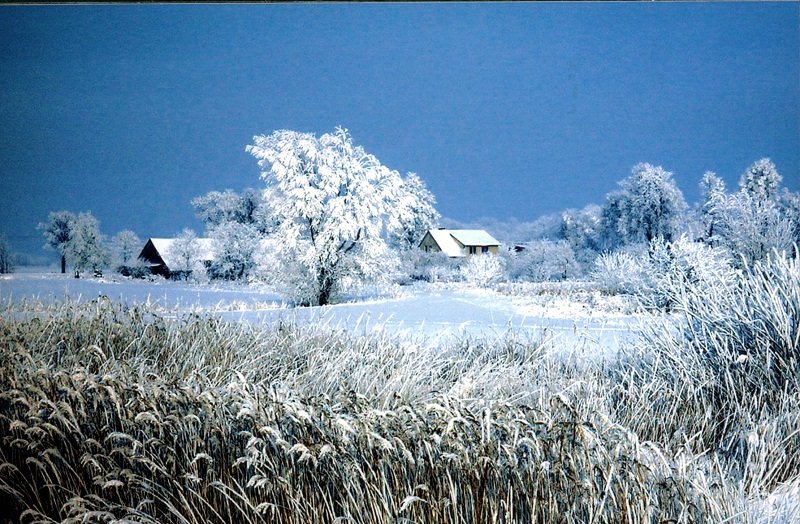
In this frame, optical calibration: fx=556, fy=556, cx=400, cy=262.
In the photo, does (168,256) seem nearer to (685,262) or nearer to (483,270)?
Answer: (483,270)

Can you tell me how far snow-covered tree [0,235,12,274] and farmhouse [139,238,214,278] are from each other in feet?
2.84

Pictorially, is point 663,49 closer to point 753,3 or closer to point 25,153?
point 753,3

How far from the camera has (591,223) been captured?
4582 mm

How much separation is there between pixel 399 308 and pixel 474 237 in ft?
2.77

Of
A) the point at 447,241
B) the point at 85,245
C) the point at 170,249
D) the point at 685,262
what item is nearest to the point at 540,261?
the point at 447,241

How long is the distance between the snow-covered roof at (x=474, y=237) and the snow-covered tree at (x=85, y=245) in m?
2.69

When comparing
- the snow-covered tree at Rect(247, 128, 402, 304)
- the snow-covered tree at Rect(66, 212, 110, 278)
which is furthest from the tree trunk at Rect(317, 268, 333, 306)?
the snow-covered tree at Rect(66, 212, 110, 278)

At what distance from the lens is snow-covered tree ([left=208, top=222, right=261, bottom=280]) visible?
14.5 ft

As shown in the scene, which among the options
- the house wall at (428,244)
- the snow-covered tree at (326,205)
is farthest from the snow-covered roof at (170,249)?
the house wall at (428,244)

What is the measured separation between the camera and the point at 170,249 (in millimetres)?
4312

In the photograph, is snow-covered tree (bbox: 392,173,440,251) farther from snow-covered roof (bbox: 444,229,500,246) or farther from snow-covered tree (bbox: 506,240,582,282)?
snow-covered tree (bbox: 506,240,582,282)

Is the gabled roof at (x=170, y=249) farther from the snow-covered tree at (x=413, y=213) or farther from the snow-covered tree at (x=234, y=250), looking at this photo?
the snow-covered tree at (x=413, y=213)

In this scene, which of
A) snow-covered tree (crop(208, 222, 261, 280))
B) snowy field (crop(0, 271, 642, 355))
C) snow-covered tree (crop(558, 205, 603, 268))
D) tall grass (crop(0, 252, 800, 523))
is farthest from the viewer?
snow-covered tree (crop(558, 205, 603, 268))

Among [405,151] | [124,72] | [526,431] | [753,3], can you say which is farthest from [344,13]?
[526,431]
